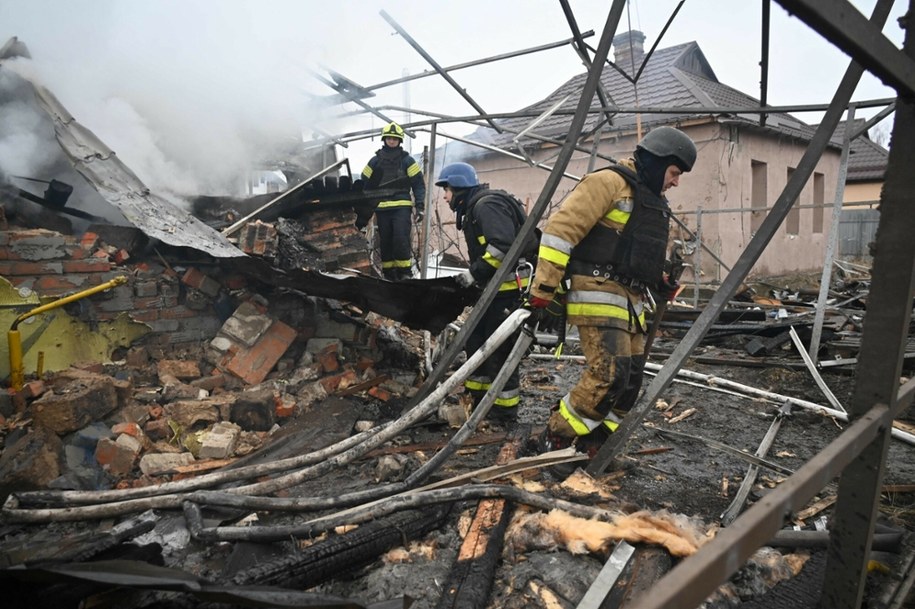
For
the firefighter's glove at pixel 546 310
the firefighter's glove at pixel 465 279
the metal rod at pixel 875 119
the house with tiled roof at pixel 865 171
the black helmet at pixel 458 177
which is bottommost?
the firefighter's glove at pixel 546 310

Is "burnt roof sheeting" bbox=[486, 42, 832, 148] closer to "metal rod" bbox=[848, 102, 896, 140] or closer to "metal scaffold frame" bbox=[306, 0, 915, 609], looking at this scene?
"metal rod" bbox=[848, 102, 896, 140]

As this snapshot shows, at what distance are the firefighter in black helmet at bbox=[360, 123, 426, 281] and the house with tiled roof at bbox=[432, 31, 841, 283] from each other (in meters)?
3.66

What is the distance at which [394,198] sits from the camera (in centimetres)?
609

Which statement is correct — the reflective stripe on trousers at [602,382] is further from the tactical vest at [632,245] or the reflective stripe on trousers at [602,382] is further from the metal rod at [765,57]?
the metal rod at [765,57]

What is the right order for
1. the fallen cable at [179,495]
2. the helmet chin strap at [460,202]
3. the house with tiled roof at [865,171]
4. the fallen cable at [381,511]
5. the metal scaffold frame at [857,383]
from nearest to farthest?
the metal scaffold frame at [857,383] < the fallen cable at [381,511] < the fallen cable at [179,495] < the helmet chin strap at [460,202] < the house with tiled roof at [865,171]

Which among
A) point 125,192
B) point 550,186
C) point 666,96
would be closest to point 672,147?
point 550,186

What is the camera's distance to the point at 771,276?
14.2 meters

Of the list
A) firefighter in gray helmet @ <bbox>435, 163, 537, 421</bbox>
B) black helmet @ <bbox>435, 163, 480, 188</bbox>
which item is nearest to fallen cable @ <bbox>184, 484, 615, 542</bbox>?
firefighter in gray helmet @ <bbox>435, 163, 537, 421</bbox>

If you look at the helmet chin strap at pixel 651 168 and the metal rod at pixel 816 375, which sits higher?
the helmet chin strap at pixel 651 168

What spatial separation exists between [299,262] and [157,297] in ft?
6.23

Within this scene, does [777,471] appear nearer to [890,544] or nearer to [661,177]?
[890,544]

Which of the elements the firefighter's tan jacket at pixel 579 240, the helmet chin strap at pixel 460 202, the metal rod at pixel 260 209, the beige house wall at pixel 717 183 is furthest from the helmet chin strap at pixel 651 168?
the beige house wall at pixel 717 183

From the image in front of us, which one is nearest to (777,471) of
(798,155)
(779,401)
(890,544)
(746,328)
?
(890,544)

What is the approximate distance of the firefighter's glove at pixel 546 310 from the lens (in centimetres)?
301
